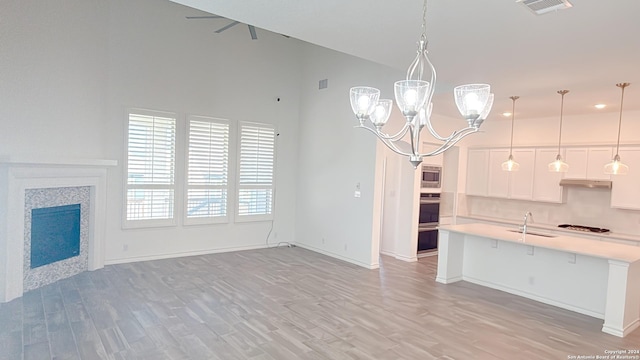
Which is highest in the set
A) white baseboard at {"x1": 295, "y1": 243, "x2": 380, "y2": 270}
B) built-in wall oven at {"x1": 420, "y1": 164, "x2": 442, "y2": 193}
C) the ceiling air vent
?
the ceiling air vent

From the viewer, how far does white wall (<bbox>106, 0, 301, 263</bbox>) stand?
6023 mm

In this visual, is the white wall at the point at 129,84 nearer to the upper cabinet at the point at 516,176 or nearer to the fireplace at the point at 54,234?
the fireplace at the point at 54,234

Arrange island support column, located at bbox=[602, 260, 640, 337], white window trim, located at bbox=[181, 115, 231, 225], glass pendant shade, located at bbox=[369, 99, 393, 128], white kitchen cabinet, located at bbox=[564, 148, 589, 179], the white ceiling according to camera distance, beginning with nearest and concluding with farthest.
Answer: the white ceiling < glass pendant shade, located at bbox=[369, 99, 393, 128] < island support column, located at bbox=[602, 260, 640, 337] < white kitchen cabinet, located at bbox=[564, 148, 589, 179] < white window trim, located at bbox=[181, 115, 231, 225]

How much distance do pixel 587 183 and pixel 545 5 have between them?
4.84m

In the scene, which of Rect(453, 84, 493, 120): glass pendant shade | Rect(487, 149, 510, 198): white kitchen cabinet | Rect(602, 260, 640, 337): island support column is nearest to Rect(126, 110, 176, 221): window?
Rect(453, 84, 493, 120): glass pendant shade

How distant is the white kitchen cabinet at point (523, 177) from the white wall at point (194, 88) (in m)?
4.48

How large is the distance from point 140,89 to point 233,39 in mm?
2021

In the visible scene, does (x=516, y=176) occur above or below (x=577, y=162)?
below

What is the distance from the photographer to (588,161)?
20.8 ft

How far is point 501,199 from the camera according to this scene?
780 cm

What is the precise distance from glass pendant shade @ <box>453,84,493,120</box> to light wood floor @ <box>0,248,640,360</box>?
226cm

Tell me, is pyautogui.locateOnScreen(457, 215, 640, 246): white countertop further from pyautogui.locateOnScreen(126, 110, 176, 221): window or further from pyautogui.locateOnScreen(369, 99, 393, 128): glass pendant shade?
pyautogui.locateOnScreen(126, 110, 176, 221): window

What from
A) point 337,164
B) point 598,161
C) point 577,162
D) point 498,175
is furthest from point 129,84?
point 598,161

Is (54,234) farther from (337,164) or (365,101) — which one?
(365,101)
